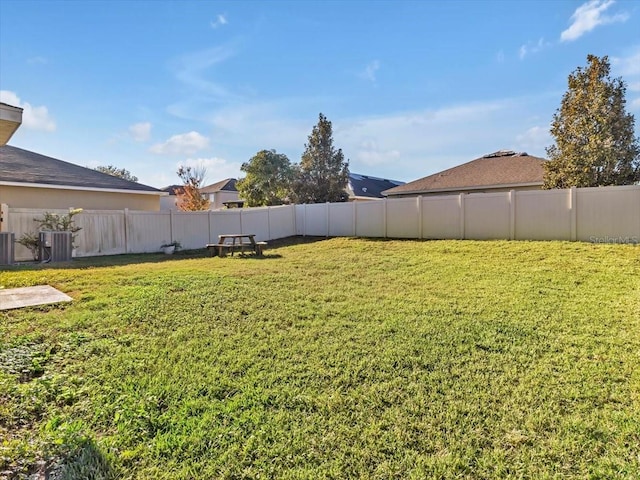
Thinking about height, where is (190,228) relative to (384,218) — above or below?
below

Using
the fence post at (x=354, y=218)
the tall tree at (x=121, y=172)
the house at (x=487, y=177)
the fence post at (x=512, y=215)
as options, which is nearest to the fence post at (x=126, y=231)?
the fence post at (x=354, y=218)

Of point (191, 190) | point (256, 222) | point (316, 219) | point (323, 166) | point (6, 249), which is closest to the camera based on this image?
point (6, 249)

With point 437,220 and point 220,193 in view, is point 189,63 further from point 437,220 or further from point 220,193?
point 220,193

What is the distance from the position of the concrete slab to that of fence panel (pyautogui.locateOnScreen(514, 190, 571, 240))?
37.4 ft

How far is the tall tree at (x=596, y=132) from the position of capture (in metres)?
11.2

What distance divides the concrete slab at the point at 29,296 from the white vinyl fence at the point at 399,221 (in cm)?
626

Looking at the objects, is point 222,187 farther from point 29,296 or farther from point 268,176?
point 29,296

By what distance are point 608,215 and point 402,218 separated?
19.7 ft

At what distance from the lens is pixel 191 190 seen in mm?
28781

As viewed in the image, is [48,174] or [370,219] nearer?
[48,174]

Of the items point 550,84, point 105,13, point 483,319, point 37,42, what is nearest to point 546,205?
point 550,84

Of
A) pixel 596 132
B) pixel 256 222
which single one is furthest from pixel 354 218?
pixel 596 132

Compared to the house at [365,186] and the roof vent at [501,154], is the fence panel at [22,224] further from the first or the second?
the roof vent at [501,154]

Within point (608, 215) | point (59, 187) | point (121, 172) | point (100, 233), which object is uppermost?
point (121, 172)
